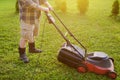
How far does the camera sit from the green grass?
5.47 metres

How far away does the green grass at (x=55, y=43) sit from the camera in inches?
215

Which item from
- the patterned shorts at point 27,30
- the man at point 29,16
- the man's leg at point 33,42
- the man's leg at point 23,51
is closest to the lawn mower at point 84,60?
the man at point 29,16

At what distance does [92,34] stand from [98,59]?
3.17 m

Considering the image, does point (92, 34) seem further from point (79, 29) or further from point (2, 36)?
point (2, 36)

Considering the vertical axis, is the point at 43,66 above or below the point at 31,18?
below

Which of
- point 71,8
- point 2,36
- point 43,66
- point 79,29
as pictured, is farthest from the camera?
point 71,8

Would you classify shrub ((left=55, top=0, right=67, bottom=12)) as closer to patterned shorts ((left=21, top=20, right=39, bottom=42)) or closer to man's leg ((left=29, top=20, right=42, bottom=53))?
man's leg ((left=29, top=20, right=42, bottom=53))

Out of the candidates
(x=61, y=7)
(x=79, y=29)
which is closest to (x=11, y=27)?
(x=79, y=29)

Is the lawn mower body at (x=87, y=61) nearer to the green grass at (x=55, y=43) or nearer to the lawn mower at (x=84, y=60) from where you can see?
the lawn mower at (x=84, y=60)

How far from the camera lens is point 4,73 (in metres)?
5.51

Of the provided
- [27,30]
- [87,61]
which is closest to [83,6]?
[27,30]

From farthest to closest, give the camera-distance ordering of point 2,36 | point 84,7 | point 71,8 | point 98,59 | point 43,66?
point 71,8
point 84,7
point 2,36
point 43,66
point 98,59

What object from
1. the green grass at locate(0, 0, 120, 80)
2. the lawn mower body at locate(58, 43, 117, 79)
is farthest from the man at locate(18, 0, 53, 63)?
the lawn mower body at locate(58, 43, 117, 79)

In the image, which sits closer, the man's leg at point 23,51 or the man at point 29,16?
the man at point 29,16
